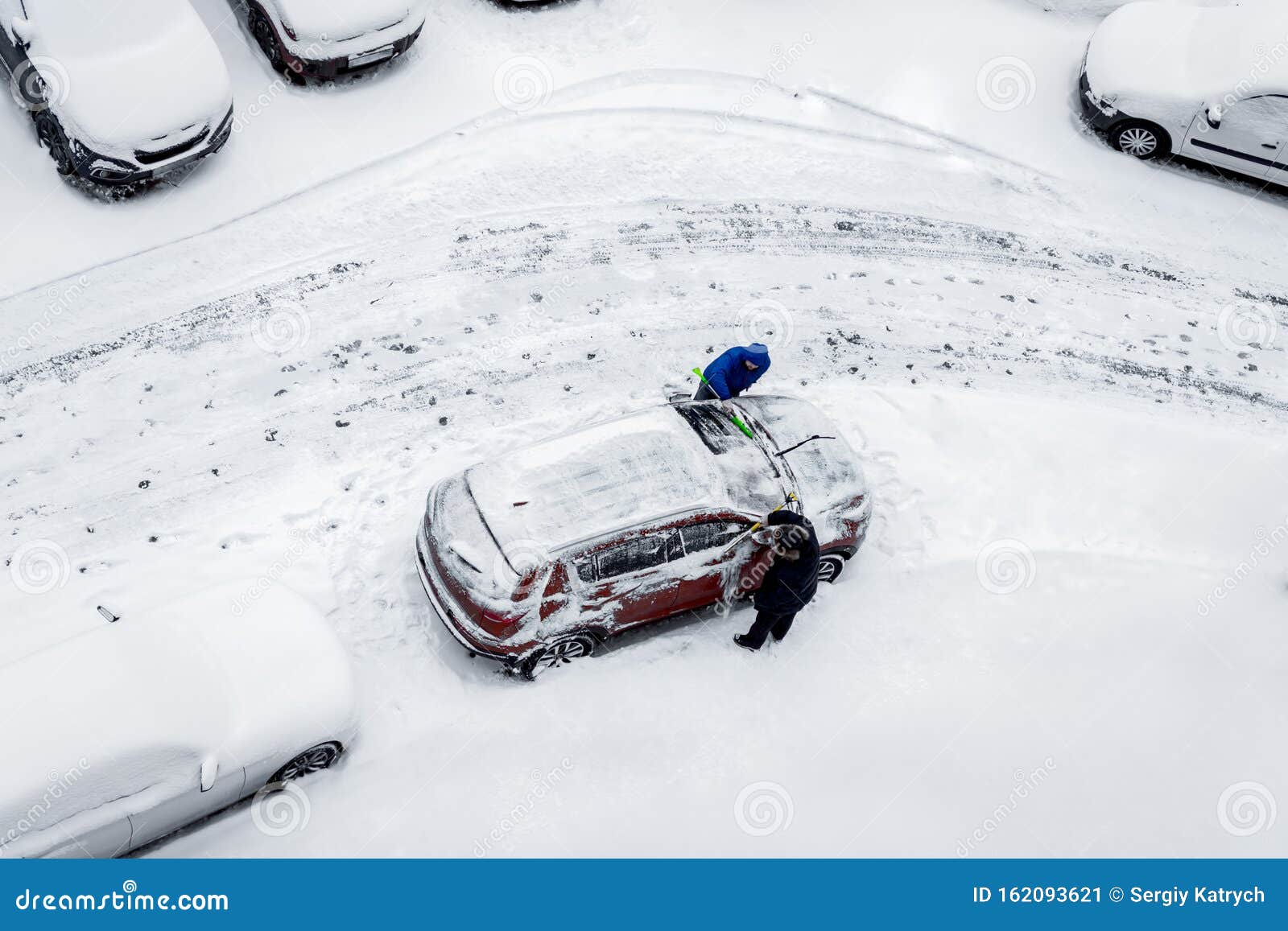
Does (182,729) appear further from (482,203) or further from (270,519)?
(482,203)

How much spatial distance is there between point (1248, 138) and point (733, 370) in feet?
23.3

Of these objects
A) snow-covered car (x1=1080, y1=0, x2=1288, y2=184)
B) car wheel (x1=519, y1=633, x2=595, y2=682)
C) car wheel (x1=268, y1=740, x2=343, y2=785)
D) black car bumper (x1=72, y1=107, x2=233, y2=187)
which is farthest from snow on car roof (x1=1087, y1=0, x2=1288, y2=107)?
car wheel (x1=268, y1=740, x2=343, y2=785)

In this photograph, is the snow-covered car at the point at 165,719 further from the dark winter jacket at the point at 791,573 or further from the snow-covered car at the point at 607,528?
the dark winter jacket at the point at 791,573

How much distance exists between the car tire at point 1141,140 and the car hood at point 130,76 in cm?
956

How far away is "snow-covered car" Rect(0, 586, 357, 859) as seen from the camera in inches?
245

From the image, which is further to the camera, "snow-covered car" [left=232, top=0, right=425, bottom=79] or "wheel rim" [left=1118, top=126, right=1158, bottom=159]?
"wheel rim" [left=1118, top=126, right=1158, bottom=159]

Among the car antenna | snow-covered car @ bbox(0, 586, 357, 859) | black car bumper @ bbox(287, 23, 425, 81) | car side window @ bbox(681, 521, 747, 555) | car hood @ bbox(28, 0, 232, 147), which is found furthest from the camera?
black car bumper @ bbox(287, 23, 425, 81)

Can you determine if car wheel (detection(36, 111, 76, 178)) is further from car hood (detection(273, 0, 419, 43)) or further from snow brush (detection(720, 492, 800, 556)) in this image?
snow brush (detection(720, 492, 800, 556))

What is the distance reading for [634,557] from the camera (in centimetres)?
757

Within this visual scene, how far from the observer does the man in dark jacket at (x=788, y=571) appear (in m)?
7.60

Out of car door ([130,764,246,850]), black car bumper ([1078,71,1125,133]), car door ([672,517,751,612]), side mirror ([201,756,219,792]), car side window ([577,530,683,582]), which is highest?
side mirror ([201,756,219,792])

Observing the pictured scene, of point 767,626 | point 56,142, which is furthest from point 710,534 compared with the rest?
point 56,142

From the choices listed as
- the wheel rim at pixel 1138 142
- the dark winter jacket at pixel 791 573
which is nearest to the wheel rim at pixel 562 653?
the dark winter jacket at pixel 791 573

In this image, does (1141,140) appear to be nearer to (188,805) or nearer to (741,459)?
(741,459)
